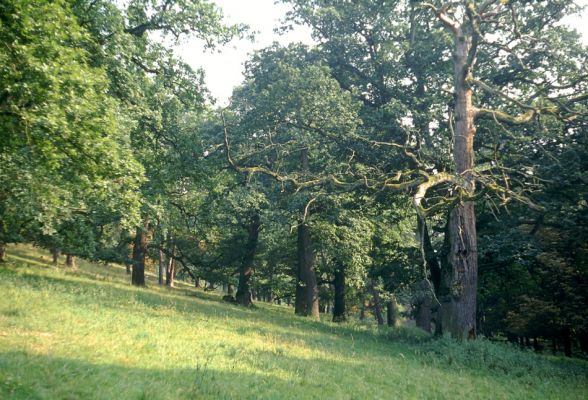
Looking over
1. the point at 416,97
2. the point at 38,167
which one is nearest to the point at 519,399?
the point at 38,167

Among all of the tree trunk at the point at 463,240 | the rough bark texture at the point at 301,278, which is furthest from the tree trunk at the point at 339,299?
the tree trunk at the point at 463,240

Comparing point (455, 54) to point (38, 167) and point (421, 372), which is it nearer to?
point (421, 372)

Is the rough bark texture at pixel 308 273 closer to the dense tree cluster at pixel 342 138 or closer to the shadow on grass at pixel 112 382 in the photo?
the dense tree cluster at pixel 342 138

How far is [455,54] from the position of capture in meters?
18.5

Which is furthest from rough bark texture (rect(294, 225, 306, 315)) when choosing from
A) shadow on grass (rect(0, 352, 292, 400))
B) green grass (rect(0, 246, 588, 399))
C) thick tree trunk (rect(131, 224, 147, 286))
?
shadow on grass (rect(0, 352, 292, 400))

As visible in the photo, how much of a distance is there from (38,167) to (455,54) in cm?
1557

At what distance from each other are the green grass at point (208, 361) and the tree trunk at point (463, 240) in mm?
1269

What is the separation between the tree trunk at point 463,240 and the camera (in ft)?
56.7

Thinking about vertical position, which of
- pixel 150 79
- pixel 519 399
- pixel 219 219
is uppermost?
pixel 150 79

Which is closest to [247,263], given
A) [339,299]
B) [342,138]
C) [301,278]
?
[301,278]

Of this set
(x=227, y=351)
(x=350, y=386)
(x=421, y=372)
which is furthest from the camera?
(x=421, y=372)

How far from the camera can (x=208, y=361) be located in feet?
33.2

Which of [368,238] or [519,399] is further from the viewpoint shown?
[368,238]

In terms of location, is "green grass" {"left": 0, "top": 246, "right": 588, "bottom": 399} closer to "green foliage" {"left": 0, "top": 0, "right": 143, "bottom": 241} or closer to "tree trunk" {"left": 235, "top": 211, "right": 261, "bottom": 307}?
"green foliage" {"left": 0, "top": 0, "right": 143, "bottom": 241}
